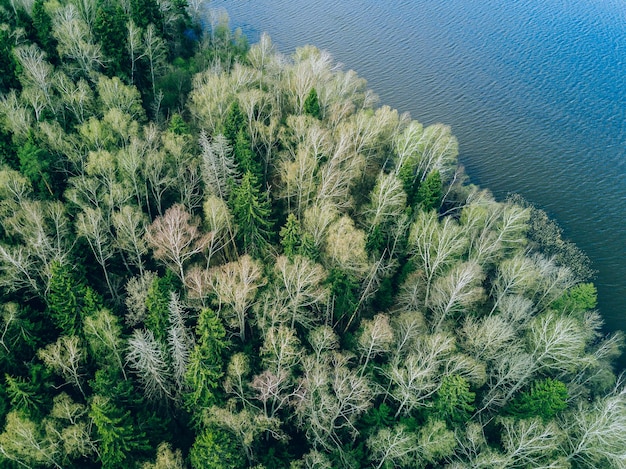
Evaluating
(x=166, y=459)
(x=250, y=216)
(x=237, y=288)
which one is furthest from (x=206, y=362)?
(x=250, y=216)

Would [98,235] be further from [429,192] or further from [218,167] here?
[429,192]

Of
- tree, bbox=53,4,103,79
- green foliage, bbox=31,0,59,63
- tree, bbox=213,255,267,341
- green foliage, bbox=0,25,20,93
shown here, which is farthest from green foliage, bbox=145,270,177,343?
green foliage, bbox=31,0,59,63

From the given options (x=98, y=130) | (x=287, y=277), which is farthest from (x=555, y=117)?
(x=98, y=130)

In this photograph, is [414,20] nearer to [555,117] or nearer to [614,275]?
[555,117]

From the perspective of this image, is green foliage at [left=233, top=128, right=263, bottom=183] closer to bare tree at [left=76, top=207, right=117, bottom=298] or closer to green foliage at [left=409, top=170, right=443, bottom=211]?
bare tree at [left=76, top=207, right=117, bottom=298]

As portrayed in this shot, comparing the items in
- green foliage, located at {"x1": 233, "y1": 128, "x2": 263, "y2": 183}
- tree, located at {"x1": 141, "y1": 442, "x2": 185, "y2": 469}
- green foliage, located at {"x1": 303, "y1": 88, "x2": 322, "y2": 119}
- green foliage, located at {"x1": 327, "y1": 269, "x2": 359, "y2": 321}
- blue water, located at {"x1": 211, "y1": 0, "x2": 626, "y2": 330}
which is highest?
blue water, located at {"x1": 211, "y1": 0, "x2": 626, "y2": 330}

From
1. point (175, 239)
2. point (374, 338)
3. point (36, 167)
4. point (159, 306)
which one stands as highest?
point (374, 338)

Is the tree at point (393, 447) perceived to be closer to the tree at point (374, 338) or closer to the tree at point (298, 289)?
the tree at point (374, 338)
